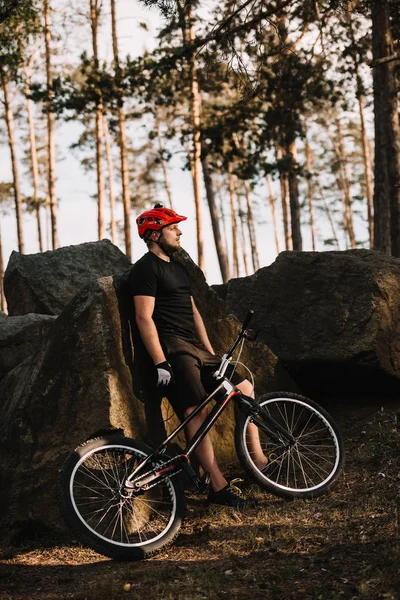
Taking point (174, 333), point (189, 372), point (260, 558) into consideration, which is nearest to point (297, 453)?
point (189, 372)

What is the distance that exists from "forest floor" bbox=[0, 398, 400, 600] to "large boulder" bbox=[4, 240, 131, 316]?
19.5 ft

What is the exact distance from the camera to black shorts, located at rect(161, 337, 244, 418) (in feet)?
18.8

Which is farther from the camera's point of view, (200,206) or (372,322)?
(200,206)

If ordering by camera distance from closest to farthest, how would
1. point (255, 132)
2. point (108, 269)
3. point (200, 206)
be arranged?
point (108, 269)
point (255, 132)
point (200, 206)

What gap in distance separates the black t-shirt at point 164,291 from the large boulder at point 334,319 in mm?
2190

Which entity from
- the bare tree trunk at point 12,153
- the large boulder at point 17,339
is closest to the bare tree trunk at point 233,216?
the bare tree trunk at point 12,153

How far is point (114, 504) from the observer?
17.5 ft

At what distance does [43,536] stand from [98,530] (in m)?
0.60

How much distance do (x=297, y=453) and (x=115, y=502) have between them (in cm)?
167

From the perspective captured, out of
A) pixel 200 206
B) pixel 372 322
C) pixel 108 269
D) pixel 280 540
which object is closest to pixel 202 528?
pixel 280 540

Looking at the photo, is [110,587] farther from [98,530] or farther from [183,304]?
[183,304]

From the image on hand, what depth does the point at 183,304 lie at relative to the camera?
607cm

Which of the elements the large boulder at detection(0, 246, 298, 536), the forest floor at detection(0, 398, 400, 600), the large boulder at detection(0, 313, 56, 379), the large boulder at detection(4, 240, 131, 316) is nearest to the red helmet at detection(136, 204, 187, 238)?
the large boulder at detection(0, 246, 298, 536)

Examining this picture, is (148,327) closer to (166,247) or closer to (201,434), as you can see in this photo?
(166,247)
